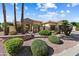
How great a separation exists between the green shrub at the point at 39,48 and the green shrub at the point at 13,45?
0.85 feet

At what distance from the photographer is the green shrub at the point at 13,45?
4035 mm

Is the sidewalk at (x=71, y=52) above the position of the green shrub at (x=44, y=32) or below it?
below

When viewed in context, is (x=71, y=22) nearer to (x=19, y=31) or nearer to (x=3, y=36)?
(x=19, y=31)

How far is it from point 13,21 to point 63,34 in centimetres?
99

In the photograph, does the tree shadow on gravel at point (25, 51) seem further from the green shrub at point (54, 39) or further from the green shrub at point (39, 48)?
the green shrub at point (54, 39)

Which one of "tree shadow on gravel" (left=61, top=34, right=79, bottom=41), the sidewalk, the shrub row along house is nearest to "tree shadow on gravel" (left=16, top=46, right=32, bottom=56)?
the shrub row along house

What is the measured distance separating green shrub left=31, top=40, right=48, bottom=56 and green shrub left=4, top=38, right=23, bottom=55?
259 millimetres

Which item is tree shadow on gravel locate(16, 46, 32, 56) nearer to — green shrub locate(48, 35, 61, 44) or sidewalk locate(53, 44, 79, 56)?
green shrub locate(48, 35, 61, 44)

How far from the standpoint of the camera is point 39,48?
13.3ft

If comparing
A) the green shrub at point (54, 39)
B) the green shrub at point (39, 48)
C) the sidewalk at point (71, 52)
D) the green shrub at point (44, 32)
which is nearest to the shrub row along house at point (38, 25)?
the green shrub at point (44, 32)

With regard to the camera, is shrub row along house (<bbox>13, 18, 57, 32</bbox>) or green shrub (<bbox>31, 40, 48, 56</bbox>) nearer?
green shrub (<bbox>31, 40, 48, 56</bbox>)

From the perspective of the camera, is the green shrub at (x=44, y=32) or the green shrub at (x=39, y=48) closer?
the green shrub at (x=39, y=48)

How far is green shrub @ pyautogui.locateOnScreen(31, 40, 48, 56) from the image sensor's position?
4.04 m

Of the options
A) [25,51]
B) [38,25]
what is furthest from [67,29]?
[25,51]
